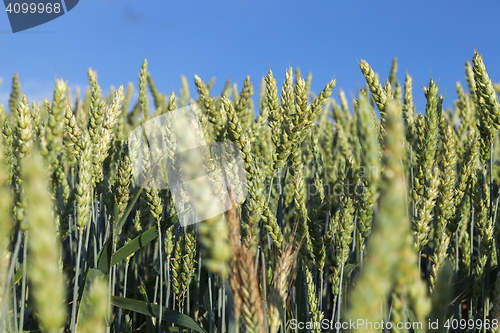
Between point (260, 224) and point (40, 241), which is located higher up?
point (260, 224)

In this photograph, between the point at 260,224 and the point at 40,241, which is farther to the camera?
the point at 260,224

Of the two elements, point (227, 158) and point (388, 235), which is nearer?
point (388, 235)

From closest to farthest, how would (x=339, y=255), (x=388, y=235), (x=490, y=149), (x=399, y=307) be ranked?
(x=388, y=235)
(x=399, y=307)
(x=339, y=255)
(x=490, y=149)

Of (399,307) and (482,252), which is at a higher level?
(482,252)

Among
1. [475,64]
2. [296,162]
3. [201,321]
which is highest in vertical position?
[475,64]

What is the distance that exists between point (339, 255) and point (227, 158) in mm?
521

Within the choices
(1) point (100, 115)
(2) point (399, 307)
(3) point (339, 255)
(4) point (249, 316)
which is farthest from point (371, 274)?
(1) point (100, 115)

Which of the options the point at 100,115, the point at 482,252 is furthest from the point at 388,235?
the point at 482,252

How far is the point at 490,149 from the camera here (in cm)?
137

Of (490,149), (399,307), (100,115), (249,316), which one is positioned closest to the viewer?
(399,307)

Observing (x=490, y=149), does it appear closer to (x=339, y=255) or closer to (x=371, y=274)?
(x=339, y=255)

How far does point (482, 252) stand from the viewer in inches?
51.9

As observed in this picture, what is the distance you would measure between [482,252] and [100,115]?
5.14ft

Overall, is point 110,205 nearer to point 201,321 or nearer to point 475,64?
point 201,321
